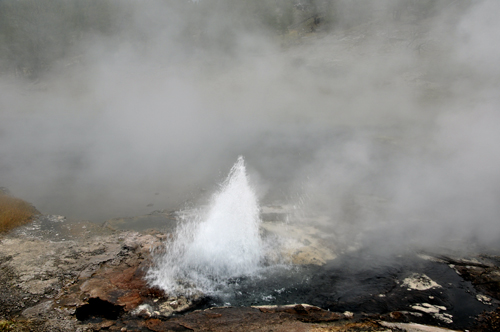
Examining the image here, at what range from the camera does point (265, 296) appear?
260cm

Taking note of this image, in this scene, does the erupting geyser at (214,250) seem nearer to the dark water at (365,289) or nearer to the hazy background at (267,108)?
the dark water at (365,289)

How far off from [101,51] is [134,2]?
12.7 feet

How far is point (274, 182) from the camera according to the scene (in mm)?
5461

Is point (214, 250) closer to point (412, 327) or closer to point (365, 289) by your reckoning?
point (365, 289)

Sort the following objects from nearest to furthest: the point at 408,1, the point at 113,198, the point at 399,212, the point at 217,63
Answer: the point at 399,212, the point at 113,198, the point at 408,1, the point at 217,63

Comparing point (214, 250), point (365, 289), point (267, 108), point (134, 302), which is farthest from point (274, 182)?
point (267, 108)

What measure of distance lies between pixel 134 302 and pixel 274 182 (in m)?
3.51

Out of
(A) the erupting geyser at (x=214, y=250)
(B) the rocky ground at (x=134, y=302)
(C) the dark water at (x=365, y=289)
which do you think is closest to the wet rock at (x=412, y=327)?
(B) the rocky ground at (x=134, y=302)

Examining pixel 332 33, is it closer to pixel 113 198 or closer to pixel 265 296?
pixel 113 198

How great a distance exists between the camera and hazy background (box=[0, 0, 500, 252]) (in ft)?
15.4

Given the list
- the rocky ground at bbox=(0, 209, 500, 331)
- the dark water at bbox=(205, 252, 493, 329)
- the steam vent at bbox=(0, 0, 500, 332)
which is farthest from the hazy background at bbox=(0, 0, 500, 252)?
the rocky ground at bbox=(0, 209, 500, 331)

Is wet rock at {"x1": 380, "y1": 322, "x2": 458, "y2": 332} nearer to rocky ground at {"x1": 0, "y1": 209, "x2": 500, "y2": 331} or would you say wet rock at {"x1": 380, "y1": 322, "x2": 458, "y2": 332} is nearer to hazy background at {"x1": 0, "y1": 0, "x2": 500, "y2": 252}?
rocky ground at {"x1": 0, "y1": 209, "x2": 500, "y2": 331}

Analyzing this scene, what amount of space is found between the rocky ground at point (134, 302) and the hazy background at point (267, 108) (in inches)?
37.4

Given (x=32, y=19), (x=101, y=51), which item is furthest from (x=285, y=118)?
(x=32, y=19)
